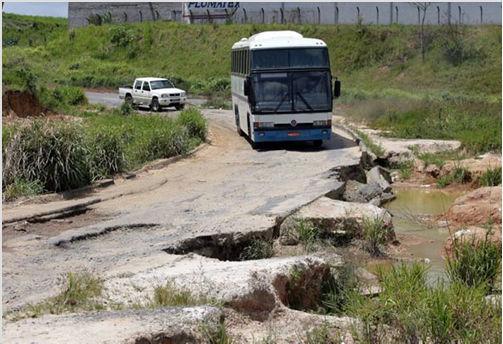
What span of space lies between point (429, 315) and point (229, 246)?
4.66 metres

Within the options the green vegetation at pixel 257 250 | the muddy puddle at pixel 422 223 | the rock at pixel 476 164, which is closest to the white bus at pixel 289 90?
the muddy puddle at pixel 422 223

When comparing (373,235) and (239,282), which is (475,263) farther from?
(239,282)

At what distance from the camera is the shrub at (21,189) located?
13.6m

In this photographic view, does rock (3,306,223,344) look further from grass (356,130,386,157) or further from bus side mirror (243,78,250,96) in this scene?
grass (356,130,386,157)

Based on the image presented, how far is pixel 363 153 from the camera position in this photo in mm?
21000

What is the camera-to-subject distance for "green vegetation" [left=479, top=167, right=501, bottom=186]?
18656mm

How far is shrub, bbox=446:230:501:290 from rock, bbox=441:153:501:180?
10.2 metres

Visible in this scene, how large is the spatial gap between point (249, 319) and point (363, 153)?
46.0 ft

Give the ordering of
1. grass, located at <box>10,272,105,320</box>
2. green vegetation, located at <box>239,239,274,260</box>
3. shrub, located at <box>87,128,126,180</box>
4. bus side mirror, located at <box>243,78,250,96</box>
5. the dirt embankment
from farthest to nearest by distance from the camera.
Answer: the dirt embankment < bus side mirror, located at <box>243,78,250,96</box> < shrub, located at <box>87,128,126,180</box> < green vegetation, located at <box>239,239,274,260</box> < grass, located at <box>10,272,105,320</box>

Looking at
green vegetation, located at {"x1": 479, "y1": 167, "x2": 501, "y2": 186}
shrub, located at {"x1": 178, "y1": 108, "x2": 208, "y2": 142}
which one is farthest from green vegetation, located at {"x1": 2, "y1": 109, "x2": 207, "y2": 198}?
green vegetation, located at {"x1": 479, "y1": 167, "x2": 501, "y2": 186}

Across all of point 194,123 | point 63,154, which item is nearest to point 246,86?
point 194,123

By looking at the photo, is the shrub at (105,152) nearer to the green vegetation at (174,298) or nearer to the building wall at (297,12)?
the green vegetation at (174,298)

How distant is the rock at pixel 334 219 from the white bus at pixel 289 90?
736 cm

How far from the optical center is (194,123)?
917 inches
